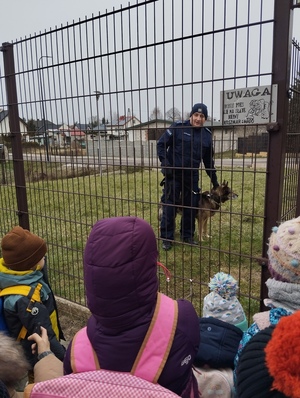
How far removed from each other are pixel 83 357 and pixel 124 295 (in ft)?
0.93

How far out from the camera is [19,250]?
2248 millimetres

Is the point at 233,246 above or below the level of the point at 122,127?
below

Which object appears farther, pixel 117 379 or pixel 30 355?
pixel 30 355

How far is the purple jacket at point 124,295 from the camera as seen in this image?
4.10ft

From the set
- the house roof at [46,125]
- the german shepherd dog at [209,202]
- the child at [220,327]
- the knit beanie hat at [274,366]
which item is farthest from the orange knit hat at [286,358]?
the house roof at [46,125]

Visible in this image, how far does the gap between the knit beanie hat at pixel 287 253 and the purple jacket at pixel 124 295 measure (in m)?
0.44

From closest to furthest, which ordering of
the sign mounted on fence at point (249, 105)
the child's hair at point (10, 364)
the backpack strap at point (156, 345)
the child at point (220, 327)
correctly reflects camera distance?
1. the backpack strap at point (156, 345)
2. the child's hair at point (10, 364)
3. the child at point (220, 327)
4. the sign mounted on fence at point (249, 105)

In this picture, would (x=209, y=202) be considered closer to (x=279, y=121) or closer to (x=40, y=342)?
(x=279, y=121)

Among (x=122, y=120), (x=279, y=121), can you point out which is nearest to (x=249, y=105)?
(x=279, y=121)

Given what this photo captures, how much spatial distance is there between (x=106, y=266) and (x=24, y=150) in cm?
309

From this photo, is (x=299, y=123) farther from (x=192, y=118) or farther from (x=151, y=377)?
(x=151, y=377)

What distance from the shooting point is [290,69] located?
212cm

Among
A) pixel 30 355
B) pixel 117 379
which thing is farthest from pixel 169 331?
pixel 30 355

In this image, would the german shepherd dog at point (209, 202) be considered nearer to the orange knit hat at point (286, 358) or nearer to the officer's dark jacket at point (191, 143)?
the officer's dark jacket at point (191, 143)
